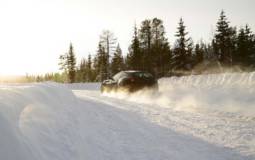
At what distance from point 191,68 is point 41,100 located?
43540 millimetres

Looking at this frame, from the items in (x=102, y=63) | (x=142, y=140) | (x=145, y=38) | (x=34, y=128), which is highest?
(x=145, y=38)

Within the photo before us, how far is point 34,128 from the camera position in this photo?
16.5 ft

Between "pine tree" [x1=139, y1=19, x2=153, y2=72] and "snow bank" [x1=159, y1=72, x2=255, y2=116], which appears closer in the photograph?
"snow bank" [x1=159, y1=72, x2=255, y2=116]

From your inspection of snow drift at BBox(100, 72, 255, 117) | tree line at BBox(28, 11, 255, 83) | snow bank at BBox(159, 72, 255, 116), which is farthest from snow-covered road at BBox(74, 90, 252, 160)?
tree line at BBox(28, 11, 255, 83)

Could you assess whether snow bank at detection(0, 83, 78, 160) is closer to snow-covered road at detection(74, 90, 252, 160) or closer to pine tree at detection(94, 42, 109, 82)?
snow-covered road at detection(74, 90, 252, 160)

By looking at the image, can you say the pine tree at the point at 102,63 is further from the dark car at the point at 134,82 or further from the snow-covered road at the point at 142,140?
the snow-covered road at the point at 142,140

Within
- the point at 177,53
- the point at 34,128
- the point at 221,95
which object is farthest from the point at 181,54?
the point at 34,128

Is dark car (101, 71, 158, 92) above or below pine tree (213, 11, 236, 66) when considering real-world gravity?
below

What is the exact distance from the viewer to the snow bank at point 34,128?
12.8 feet

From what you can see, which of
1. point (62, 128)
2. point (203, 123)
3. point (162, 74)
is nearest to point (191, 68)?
point (162, 74)

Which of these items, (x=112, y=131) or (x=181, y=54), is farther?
(x=181, y=54)

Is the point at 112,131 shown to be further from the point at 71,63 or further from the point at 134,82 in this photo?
the point at 71,63

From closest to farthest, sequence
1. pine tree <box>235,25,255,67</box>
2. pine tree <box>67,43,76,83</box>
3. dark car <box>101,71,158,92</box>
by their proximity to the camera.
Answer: dark car <box>101,71,158,92</box> → pine tree <box>235,25,255,67</box> → pine tree <box>67,43,76,83</box>

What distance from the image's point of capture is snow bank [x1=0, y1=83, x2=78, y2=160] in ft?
12.8
